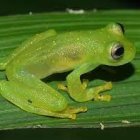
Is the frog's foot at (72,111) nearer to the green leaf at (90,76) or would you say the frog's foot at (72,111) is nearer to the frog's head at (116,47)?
the green leaf at (90,76)

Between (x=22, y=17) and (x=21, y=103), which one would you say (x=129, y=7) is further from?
(x=21, y=103)

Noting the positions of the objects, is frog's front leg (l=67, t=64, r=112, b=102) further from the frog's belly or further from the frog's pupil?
the frog's pupil

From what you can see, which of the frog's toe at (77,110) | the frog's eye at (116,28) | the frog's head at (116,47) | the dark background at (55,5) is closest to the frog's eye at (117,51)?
the frog's head at (116,47)

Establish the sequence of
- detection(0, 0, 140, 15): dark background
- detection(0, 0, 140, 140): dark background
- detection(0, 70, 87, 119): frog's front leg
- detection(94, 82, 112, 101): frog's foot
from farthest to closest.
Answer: detection(0, 0, 140, 15): dark background → detection(0, 0, 140, 140): dark background → detection(94, 82, 112, 101): frog's foot → detection(0, 70, 87, 119): frog's front leg

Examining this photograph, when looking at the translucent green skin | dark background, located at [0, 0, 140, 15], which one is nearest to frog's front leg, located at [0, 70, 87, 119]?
the translucent green skin

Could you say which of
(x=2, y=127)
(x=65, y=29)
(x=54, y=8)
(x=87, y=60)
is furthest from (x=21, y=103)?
(x=54, y=8)

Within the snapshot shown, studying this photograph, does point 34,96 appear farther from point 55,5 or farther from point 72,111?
point 55,5

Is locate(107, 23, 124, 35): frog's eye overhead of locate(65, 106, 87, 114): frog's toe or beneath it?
overhead

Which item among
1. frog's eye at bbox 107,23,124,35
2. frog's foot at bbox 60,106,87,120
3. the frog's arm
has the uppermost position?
frog's eye at bbox 107,23,124,35
